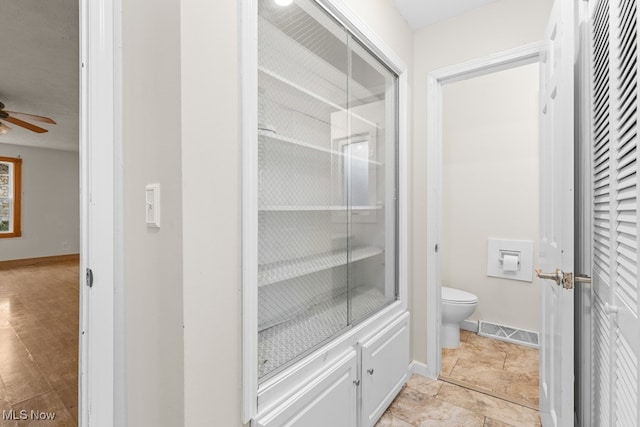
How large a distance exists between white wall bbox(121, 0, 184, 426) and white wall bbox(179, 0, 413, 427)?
25 mm

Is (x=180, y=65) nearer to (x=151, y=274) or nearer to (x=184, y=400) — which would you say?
(x=151, y=274)

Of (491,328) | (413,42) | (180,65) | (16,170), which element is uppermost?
(413,42)

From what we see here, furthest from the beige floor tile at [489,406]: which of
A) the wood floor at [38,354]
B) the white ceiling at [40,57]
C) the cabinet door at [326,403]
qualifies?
the white ceiling at [40,57]

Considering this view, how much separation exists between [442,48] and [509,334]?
2.51 meters

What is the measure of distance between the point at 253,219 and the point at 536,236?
9.02ft

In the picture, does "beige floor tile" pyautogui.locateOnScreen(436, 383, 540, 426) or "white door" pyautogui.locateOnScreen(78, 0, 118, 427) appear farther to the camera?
"beige floor tile" pyautogui.locateOnScreen(436, 383, 540, 426)

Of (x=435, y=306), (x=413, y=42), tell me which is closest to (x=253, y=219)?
(x=435, y=306)

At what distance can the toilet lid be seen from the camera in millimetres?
2547

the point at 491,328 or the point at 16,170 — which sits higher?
the point at 16,170

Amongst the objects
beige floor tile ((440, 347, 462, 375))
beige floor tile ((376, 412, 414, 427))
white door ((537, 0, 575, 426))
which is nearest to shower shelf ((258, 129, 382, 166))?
white door ((537, 0, 575, 426))

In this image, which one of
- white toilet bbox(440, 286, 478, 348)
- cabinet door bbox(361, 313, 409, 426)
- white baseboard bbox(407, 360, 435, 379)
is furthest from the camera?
white toilet bbox(440, 286, 478, 348)

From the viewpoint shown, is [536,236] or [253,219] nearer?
[253,219]

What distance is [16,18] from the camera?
2.15m

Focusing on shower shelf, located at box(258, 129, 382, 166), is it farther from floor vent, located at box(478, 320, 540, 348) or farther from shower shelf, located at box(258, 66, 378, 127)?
floor vent, located at box(478, 320, 540, 348)
